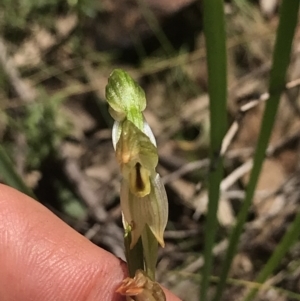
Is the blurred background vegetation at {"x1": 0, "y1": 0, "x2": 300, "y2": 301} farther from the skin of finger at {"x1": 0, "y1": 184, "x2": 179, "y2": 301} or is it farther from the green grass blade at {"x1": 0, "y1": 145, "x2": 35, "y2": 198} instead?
the green grass blade at {"x1": 0, "y1": 145, "x2": 35, "y2": 198}

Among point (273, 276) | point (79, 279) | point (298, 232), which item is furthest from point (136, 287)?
point (273, 276)

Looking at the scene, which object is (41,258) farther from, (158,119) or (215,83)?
(158,119)

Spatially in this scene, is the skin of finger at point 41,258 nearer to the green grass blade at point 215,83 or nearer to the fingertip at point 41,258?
the fingertip at point 41,258

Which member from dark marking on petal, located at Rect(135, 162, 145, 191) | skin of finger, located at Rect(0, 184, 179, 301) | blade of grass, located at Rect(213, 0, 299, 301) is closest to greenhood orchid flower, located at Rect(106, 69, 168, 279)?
dark marking on petal, located at Rect(135, 162, 145, 191)

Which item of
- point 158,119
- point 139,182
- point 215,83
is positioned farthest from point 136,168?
point 158,119

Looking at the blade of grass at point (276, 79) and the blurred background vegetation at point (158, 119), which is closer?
the blade of grass at point (276, 79)

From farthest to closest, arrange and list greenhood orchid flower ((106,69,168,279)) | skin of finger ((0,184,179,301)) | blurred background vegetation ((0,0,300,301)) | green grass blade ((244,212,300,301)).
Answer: blurred background vegetation ((0,0,300,301)) → skin of finger ((0,184,179,301)) → green grass blade ((244,212,300,301)) → greenhood orchid flower ((106,69,168,279))

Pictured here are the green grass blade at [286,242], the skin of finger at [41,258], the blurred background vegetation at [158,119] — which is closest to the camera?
the green grass blade at [286,242]

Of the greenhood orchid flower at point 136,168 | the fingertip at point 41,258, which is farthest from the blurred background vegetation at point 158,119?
the greenhood orchid flower at point 136,168
